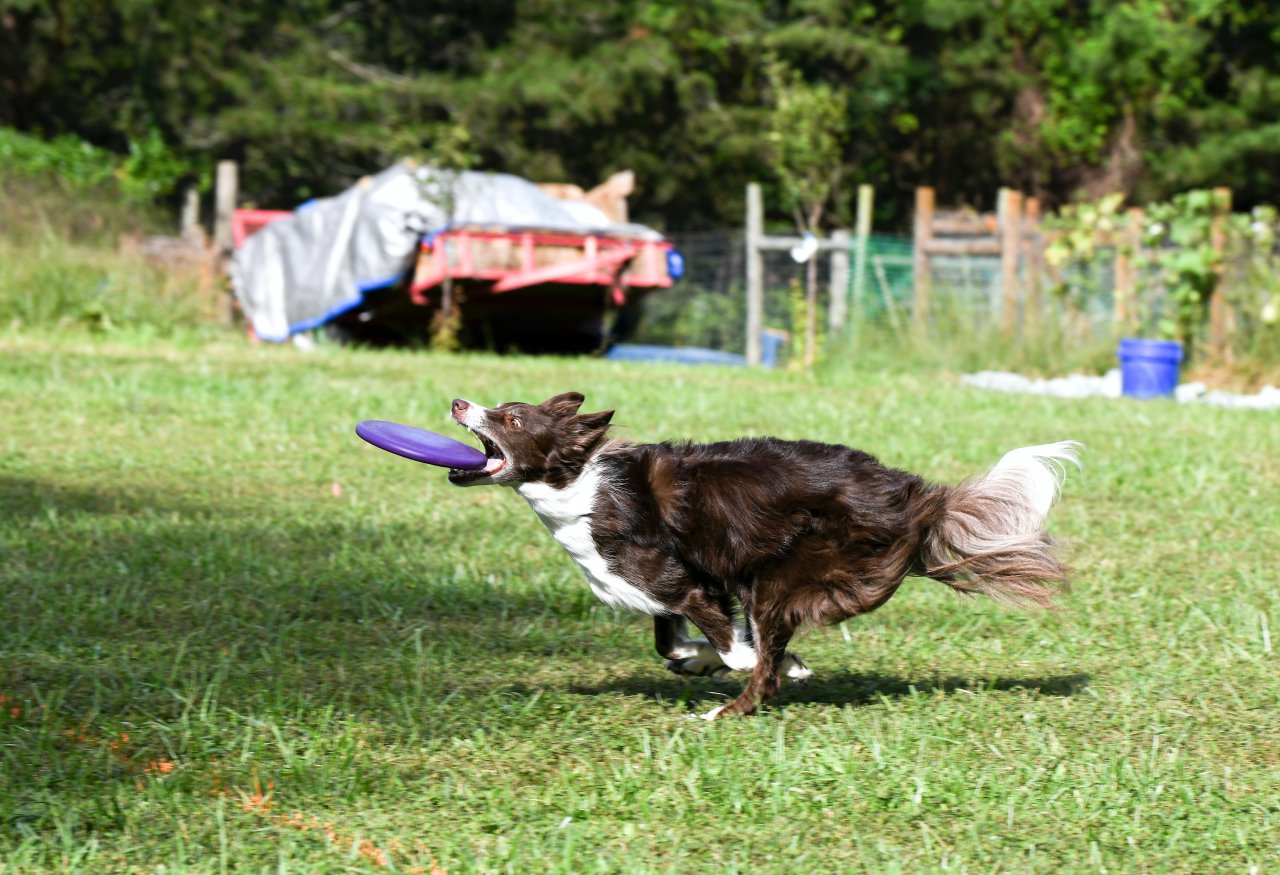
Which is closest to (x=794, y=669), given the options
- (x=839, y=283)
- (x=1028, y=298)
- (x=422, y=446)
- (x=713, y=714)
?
(x=713, y=714)

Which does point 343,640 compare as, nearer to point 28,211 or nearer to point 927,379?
point 927,379

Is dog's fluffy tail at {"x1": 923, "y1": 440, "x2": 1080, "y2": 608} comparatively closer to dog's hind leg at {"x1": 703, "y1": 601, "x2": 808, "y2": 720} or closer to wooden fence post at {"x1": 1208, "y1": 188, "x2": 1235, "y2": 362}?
dog's hind leg at {"x1": 703, "y1": 601, "x2": 808, "y2": 720}

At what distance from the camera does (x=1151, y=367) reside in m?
13.9

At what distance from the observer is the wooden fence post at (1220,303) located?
1501 cm

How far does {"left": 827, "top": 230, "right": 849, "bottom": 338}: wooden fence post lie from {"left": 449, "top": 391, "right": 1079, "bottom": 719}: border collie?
1253 cm

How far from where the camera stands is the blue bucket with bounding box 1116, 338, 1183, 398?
1388cm

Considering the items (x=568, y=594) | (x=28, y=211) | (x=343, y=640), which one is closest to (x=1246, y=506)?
(x=568, y=594)

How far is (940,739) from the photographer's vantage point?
4441 millimetres

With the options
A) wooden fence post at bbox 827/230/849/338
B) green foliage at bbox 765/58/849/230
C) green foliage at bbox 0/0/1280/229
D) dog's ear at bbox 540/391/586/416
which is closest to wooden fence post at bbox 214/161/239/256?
green foliage at bbox 765/58/849/230

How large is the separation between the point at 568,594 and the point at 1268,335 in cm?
1074

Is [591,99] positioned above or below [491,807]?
above

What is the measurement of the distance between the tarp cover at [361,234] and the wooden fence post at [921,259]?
3.02 metres

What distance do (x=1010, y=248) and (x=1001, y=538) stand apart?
1214cm

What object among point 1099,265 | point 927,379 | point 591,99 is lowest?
point 927,379
